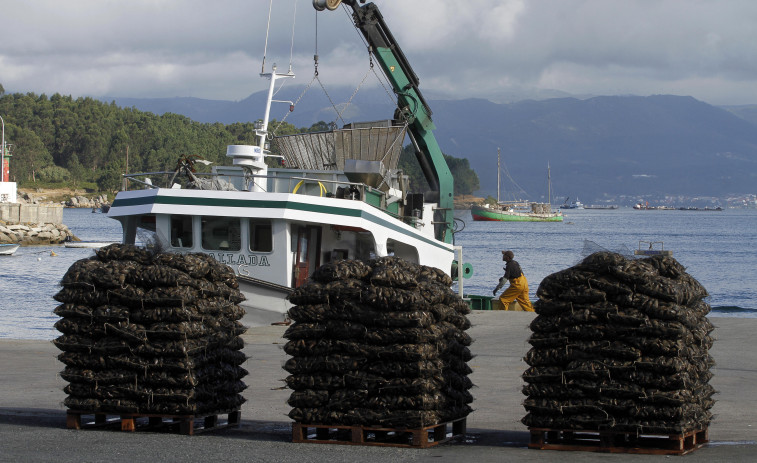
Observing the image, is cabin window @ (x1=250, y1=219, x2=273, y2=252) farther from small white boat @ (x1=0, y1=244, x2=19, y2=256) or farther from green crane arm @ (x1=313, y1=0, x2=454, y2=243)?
small white boat @ (x1=0, y1=244, x2=19, y2=256)

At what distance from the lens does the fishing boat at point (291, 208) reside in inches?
795

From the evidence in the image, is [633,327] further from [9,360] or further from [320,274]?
[9,360]

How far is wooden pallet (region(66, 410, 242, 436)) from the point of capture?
9.98 metres

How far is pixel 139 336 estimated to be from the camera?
32.4 feet

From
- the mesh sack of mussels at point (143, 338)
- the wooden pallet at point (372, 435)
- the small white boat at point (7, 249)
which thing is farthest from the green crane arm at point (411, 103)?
the small white boat at point (7, 249)

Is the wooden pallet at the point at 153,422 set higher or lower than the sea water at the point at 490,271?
lower

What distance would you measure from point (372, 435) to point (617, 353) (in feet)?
8.74

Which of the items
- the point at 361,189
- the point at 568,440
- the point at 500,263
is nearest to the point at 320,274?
the point at 568,440

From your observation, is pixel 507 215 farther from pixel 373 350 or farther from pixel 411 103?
pixel 373 350

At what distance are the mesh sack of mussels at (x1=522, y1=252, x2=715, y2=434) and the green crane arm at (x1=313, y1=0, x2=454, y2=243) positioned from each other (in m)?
17.7

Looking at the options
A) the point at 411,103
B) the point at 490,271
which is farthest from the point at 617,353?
the point at 490,271

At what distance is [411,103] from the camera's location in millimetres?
27453

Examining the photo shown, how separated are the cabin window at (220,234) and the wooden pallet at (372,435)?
430 inches

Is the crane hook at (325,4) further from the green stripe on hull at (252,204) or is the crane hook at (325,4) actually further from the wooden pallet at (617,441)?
the wooden pallet at (617,441)
